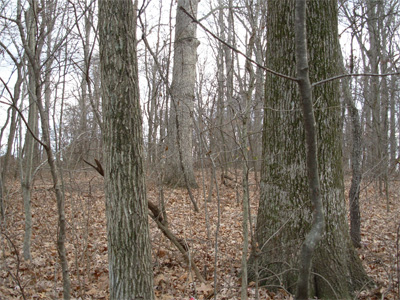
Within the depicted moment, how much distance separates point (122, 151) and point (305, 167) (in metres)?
1.88

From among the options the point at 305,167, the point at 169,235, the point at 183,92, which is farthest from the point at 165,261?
the point at 183,92

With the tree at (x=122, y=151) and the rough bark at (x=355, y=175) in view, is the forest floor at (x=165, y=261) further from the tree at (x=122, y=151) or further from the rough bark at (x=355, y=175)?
the tree at (x=122, y=151)

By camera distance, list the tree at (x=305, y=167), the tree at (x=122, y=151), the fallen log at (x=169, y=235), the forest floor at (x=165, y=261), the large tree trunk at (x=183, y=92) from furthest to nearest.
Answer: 1. the large tree trunk at (x=183, y=92)
2. the fallen log at (x=169, y=235)
3. the forest floor at (x=165, y=261)
4. the tree at (x=305, y=167)
5. the tree at (x=122, y=151)

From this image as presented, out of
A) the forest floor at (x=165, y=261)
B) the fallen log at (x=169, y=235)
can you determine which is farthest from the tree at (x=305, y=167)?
the fallen log at (x=169, y=235)

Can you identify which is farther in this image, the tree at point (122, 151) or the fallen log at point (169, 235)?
the fallen log at point (169, 235)

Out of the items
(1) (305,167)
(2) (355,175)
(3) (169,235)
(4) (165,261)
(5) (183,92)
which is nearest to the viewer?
(1) (305,167)

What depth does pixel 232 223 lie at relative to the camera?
6469mm

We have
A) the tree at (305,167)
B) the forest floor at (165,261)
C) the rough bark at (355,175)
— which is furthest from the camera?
the rough bark at (355,175)

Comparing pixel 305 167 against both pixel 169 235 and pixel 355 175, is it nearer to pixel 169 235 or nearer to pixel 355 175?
pixel 169 235

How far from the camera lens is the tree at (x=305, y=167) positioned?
3.23 meters

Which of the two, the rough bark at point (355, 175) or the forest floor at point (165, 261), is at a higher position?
the rough bark at point (355, 175)

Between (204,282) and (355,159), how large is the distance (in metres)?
3.12

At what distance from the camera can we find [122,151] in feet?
7.87

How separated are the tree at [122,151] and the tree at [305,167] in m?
1.37
